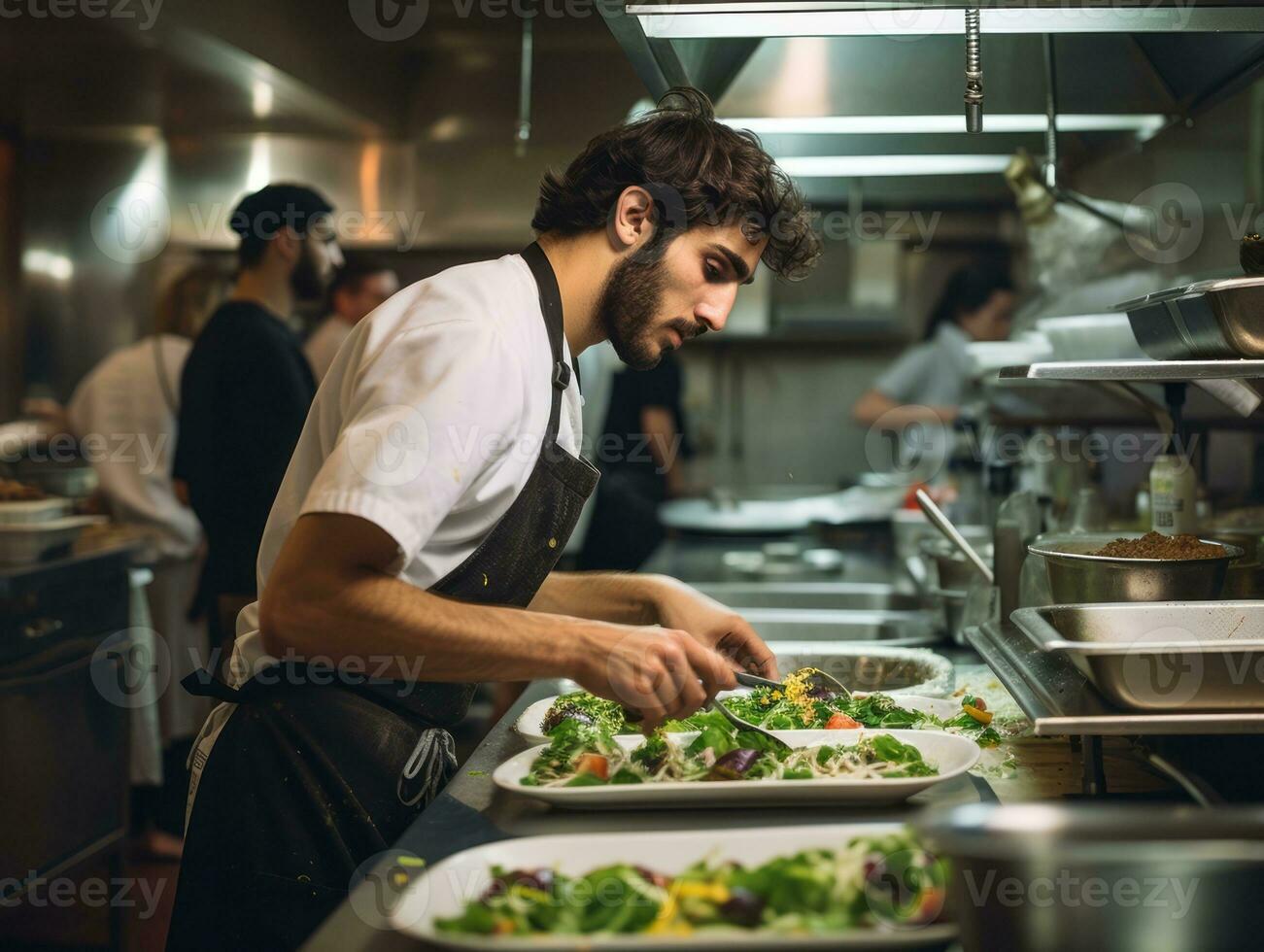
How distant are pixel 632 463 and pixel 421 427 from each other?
12.7 ft

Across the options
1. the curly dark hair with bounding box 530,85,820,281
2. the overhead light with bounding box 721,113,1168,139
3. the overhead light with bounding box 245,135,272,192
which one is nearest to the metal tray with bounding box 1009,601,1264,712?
the curly dark hair with bounding box 530,85,820,281

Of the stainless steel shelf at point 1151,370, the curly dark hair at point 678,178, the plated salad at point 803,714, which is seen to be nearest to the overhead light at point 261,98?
the curly dark hair at point 678,178

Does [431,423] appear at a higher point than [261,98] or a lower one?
lower

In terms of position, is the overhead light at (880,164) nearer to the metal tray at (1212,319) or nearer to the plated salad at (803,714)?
the metal tray at (1212,319)

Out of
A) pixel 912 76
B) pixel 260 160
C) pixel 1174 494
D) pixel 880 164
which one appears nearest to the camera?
pixel 1174 494

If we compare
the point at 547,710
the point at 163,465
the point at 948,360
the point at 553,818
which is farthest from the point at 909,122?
the point at 163,465

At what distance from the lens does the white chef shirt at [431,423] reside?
1.23 metres

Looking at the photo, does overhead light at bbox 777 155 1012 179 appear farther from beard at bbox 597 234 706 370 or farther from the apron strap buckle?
the apron strap buckle

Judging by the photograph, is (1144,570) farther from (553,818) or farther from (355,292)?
(355,292)

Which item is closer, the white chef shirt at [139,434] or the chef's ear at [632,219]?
the chef's ear at [632,219]

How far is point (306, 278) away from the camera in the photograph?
332 centimetres

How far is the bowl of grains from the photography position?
164 cm

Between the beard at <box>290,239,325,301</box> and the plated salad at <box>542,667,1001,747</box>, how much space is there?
1.91 meters

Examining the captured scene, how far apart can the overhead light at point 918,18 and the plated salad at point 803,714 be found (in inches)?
37.9
